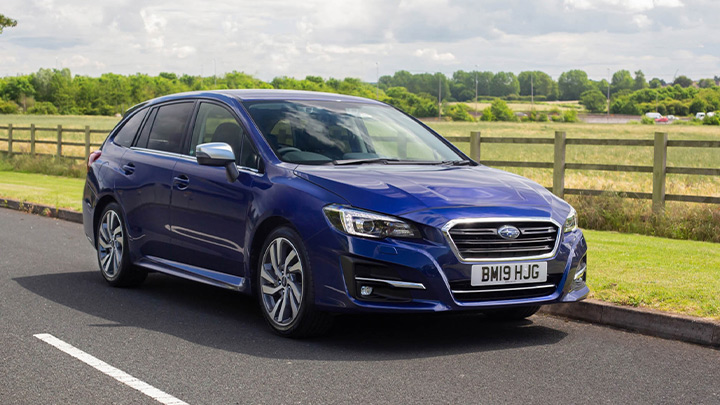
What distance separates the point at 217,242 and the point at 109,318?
1006 mm

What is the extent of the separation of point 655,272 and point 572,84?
565 ft

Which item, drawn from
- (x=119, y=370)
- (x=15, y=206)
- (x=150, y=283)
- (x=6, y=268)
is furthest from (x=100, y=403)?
(x=15, y=206)

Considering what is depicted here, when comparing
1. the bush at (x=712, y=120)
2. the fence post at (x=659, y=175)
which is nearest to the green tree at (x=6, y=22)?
the fence post at (x=659, y=175)

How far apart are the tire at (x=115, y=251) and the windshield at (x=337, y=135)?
1.96 m

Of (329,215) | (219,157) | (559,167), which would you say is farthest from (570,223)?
(559,167)

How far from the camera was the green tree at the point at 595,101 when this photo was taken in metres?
157

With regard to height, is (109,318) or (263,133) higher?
(263,133)

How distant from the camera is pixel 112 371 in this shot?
5.35 metres

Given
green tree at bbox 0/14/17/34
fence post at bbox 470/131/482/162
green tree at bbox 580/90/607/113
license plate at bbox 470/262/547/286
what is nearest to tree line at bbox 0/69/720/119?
green tree at bbox 580/90/607/113

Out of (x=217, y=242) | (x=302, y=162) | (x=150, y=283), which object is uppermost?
(x=302, y=162)

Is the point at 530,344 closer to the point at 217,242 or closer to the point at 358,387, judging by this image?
the point at 358,387

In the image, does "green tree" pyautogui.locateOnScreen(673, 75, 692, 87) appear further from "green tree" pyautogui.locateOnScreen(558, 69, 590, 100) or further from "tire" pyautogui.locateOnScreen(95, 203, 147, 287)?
"tire" pyautogui.locateOnScreen(95, 203, 147, 287)

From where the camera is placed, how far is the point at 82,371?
17.6 feet

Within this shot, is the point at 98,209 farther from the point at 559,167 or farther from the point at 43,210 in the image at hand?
the point at 559,167
